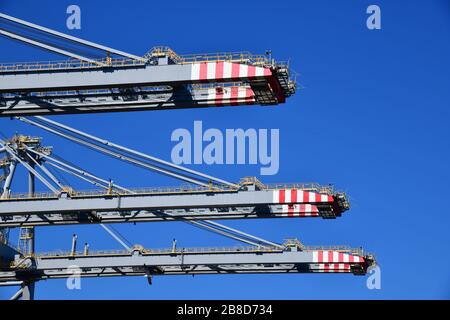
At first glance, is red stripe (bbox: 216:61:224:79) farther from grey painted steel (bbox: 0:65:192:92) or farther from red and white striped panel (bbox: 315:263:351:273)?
red and white striped panel (bbox: 315:263:351:273)

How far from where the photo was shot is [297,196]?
135ft

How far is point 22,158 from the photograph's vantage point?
4712 cm

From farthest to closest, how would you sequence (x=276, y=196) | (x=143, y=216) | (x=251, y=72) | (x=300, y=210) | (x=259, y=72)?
(x=143, y=216)
(x=300, y=210)
(x=276, y=196)
(x=251, y=72)
(x=259, y=72)

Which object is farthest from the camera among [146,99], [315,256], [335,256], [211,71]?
[335,256]

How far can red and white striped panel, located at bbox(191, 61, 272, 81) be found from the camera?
110 ft

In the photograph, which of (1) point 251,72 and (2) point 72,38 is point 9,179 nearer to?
(2) point 72,38

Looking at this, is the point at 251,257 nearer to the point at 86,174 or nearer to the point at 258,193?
the point at 258,193

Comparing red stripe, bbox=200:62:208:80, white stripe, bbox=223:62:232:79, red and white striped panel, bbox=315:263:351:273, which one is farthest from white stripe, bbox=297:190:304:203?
red stripe, bbox=200:62:208:80

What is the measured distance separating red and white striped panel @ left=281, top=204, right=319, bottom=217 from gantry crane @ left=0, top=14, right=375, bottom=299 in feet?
0.15

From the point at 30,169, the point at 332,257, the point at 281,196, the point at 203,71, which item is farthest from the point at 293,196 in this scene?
the point at 30,169

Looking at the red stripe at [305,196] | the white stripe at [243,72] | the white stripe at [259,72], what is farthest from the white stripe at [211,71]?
the red stripe at [305,196]

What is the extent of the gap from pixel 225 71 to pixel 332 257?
48.0 feet
